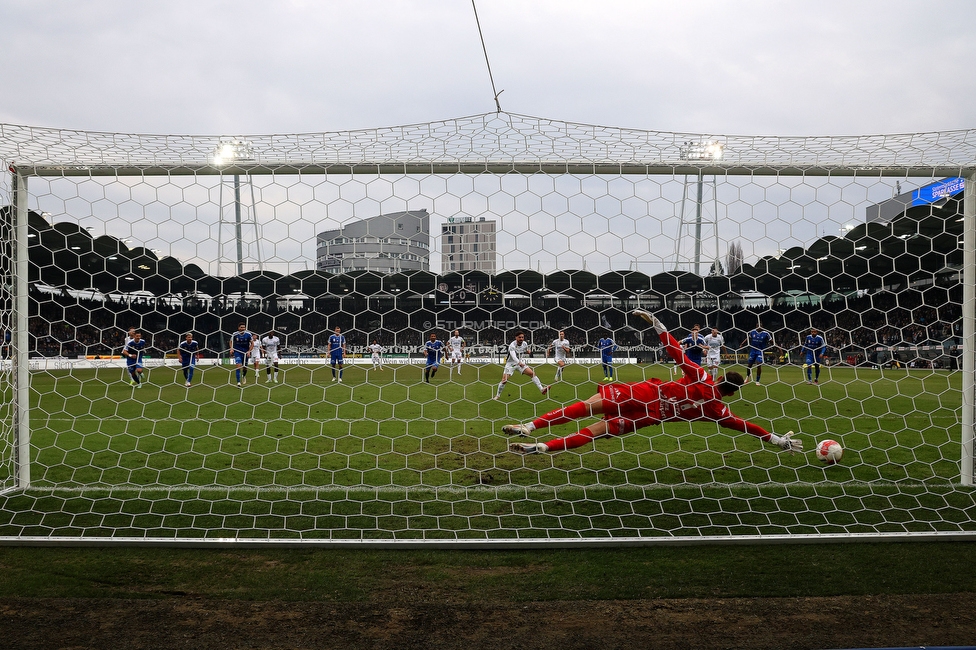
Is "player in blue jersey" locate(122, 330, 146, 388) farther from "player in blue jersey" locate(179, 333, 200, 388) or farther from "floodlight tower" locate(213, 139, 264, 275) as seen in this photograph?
"floodlight tower" locate(213, 139, 264, 275)

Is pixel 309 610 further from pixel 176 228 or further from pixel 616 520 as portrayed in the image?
pixel 176 228

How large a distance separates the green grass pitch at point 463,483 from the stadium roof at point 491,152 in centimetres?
170

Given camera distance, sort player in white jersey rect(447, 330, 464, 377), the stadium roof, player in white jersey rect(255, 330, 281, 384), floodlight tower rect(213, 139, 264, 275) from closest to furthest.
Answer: floodlight tower rect(213, 139, 264, 275) < the stadium roof < player in white jersey rect(447, 330, 464, 377) < player in white jersey rect(255, 330, 281, 384)

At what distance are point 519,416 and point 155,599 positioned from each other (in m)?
6.45

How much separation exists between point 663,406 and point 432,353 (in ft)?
8.53

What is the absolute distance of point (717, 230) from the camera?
473 centimetres

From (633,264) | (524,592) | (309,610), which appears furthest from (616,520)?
(309,610)

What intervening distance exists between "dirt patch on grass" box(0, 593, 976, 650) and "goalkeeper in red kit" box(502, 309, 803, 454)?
1.77m

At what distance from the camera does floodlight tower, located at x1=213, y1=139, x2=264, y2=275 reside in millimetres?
4594

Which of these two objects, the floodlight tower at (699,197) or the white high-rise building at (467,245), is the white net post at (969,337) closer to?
the floodlight tower at (699,197)

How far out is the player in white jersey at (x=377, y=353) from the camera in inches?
214

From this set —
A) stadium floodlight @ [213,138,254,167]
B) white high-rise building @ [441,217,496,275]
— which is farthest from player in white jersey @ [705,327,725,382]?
stadium floodlight @ [213,138,254,167]

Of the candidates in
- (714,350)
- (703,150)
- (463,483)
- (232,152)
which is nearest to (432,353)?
(463,483)

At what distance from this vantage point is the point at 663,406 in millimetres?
4789
